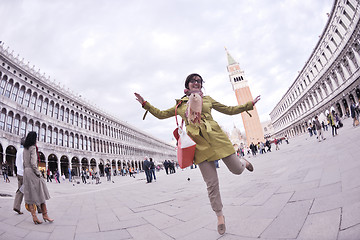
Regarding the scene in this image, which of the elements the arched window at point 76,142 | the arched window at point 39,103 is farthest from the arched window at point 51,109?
the arched window at point 76,142

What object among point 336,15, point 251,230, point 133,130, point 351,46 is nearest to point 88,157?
point 133,130

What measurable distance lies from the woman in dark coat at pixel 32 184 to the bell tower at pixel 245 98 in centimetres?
6243

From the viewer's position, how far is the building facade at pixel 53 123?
70.8 feet

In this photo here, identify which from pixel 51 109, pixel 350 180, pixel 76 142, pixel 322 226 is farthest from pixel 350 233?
pixel 76 142

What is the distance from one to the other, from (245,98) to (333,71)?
118 feet

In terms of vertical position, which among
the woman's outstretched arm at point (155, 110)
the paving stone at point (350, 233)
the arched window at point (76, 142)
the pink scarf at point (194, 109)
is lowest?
the paving stone at point (350, 233)

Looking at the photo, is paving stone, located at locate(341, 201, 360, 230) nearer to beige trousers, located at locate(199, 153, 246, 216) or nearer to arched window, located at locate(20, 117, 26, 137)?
beige trousers, located at locate(199, 153, 246, 216)

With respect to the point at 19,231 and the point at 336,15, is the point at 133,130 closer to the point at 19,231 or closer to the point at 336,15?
the point at 336,15

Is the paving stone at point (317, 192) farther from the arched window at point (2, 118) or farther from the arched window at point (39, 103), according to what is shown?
the arched window at point (39, 103)

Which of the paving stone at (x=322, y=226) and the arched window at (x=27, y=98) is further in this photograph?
the arched window at (x=27, y=98)

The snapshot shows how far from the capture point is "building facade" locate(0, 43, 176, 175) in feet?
70.8

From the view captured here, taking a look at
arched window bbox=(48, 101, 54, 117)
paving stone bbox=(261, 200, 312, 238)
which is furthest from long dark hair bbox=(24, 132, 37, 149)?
arched window bbox=(48, 101, 54, 117)

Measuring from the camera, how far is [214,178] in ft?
6.71

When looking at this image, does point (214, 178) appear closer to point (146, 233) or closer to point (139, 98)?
point (146, 233)
